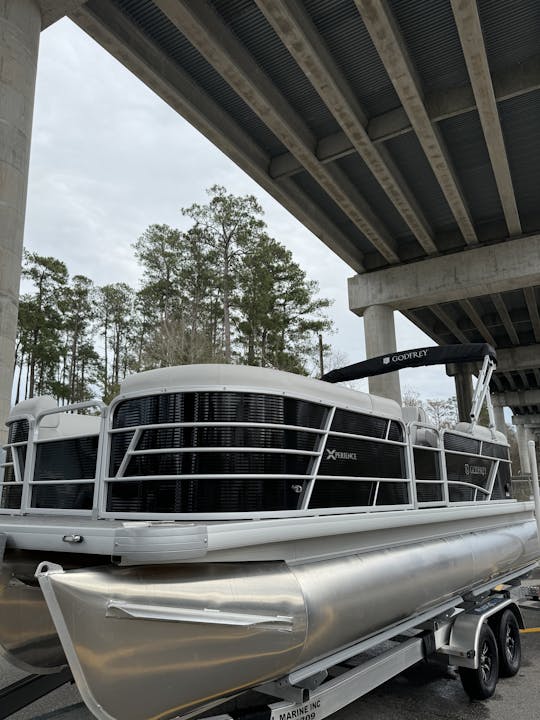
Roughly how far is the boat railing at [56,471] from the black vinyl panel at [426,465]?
247 centimetres

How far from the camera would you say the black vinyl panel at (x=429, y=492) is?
444cm

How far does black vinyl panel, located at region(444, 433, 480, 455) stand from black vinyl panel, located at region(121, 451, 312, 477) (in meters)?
2.26

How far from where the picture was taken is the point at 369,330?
1789 centimetres

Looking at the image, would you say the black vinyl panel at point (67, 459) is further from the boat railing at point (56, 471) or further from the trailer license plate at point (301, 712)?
the trailer license plate at point (301, 712)

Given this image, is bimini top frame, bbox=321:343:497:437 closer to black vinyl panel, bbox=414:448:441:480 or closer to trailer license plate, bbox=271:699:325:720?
black vinyl panel, bbox=414:448:441:480

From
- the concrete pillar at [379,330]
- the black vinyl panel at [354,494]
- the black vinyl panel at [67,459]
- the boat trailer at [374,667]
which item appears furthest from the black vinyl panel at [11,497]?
the concrete pillar at [379,330]

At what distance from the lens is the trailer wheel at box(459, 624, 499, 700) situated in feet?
13.4

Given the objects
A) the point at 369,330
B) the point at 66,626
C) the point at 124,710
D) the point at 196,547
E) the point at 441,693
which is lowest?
the point at 441,693

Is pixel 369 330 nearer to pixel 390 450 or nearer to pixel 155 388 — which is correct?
pixel 390 450

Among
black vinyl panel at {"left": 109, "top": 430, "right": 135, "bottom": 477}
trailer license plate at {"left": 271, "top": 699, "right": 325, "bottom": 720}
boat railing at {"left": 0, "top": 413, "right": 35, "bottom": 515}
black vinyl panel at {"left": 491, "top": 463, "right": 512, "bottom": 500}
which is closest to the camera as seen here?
trailer license plate at {"left": 271, "top": 699, "right": 325, "bottom": 720}

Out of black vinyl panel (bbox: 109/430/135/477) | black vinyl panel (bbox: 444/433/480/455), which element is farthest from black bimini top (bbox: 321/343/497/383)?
black vinyl panel (bbox: 109/430/135/477)

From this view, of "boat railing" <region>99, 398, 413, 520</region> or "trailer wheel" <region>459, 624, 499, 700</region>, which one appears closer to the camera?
"boat railing" <region>99, 398, 413, 520</region>

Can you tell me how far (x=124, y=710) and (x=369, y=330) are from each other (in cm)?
1630

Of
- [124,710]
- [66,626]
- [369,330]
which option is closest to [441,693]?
[124,710]
